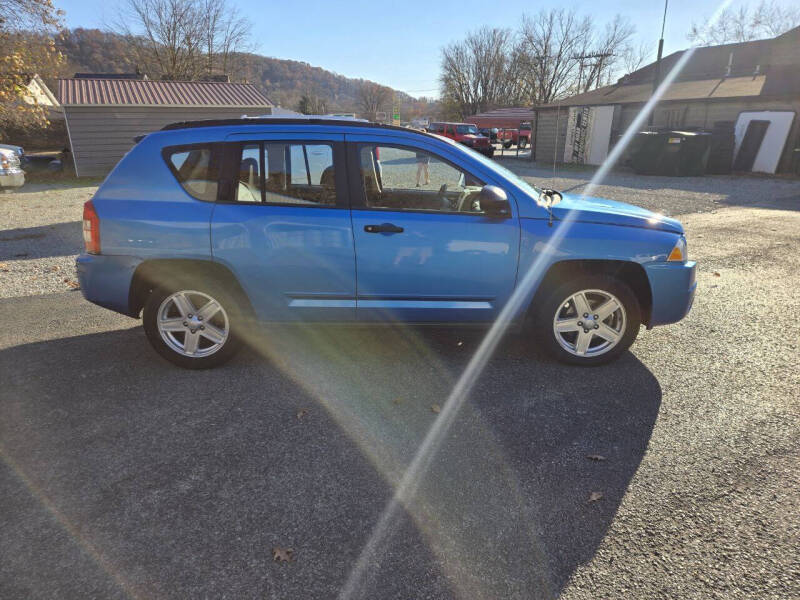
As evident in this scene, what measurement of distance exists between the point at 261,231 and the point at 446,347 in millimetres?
1826

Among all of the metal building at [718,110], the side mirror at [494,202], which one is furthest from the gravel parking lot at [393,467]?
the metal building at [718,110]

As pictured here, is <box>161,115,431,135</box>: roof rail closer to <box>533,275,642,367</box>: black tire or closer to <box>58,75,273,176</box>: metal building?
<box>533,275,642,367</box>: black tire

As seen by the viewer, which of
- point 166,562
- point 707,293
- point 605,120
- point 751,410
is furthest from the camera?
point 605,120

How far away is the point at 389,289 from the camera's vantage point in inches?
142

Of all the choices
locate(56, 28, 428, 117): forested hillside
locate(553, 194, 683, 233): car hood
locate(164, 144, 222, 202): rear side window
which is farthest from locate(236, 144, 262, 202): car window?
locate(56, 28, 428, 117): forested hillside

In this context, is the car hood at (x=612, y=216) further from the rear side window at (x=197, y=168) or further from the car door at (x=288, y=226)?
the rear side window at (x=197, y=168)

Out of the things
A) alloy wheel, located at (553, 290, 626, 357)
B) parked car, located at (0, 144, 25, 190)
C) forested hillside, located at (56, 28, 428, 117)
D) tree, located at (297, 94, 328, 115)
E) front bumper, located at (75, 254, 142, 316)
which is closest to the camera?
front bumper, located at (75, 254, 142, 316)

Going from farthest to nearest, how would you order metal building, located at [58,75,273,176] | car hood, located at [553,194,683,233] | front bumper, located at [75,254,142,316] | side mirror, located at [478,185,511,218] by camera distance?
metal building, located at [58,75,273,176], car hood, located at [553,194,683,233], front bumper, located at [75,254,142,316], side mirror, located at [478,185,511,218]

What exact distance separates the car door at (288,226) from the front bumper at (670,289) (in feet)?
7.36

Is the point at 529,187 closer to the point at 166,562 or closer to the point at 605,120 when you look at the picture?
the point at 166,562

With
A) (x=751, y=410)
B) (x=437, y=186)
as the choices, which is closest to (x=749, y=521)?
(x=751, y=410)

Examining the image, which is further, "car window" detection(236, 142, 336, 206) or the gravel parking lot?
"car window" detection(236, 142, 336, 206)

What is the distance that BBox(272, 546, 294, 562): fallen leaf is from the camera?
2.09 metres

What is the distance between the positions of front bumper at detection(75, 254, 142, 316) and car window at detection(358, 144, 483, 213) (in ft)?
5.88
